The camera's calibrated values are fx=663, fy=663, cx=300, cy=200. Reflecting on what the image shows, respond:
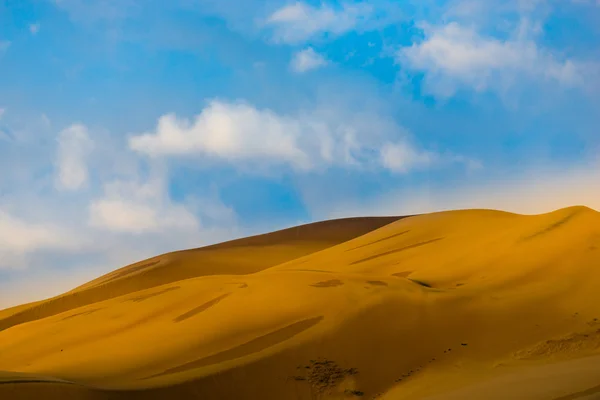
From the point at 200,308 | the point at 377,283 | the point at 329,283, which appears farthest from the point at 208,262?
the point at 377,283

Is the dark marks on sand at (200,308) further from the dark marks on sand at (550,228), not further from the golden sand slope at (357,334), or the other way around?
the dark marks on sand at (550,228)

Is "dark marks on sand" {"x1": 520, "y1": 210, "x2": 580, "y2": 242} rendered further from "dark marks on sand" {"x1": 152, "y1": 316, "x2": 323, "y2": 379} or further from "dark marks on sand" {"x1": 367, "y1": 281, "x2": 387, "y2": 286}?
"dark marks on sand" {"x1": 152, "y1": 316, "x2": 323, "y2": 379}

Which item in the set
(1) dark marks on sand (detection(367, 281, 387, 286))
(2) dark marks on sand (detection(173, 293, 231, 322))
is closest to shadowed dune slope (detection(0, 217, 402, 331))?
(2) dark marks on sand (detection(173, 293, 231, 322))

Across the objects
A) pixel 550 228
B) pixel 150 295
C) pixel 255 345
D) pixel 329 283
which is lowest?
pixel 255 345

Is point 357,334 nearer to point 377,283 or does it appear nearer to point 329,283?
point 377,283

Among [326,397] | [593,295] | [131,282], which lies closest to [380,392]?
[326,397]

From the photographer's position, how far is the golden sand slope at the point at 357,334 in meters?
15.4

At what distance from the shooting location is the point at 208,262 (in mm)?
48531

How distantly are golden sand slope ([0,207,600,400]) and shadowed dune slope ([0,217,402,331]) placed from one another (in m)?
11.0

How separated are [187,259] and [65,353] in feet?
91.0

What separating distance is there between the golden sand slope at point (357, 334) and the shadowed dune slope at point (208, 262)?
1099 centimetres

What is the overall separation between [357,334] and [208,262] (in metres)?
31.4

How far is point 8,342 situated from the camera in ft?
85.9

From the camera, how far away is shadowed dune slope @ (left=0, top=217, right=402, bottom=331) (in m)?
39.2
